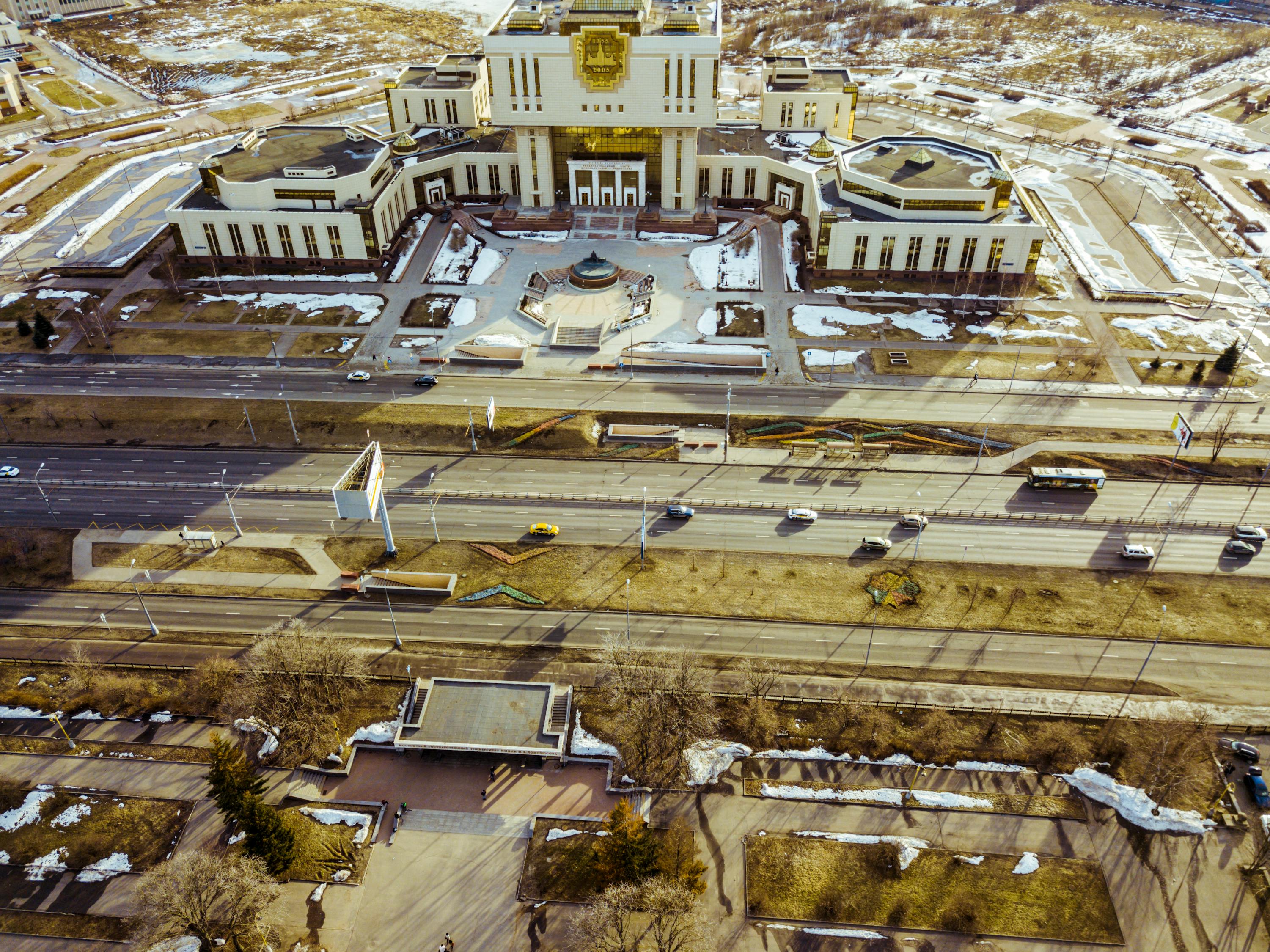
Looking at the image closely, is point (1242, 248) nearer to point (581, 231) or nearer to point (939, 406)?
point (939, 406)

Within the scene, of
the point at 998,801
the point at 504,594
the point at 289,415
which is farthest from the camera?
the point at 289,415

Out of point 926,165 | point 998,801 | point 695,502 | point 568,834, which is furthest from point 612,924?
point 926,165

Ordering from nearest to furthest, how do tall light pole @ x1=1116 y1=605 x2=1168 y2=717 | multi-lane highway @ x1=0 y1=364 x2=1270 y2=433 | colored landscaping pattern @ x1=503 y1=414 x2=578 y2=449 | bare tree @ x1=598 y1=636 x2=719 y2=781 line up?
1. bare tree @ x1=598 y1=636 x2=719 y2=781
2. tall light pole @ x1=1116 y1=605 x2=1168 y2=717
3. colored landscaping pattern @ x1=503 y1=414 x2=578 y2=449
4. multi-lane highway @ x1=0 y1=364 x2=1270 y2=433

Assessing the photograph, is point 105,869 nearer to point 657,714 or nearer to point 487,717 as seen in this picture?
point 487,717

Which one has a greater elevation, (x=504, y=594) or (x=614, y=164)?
(x=614, y=164)

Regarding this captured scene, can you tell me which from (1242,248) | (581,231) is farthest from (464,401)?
(1242,248)

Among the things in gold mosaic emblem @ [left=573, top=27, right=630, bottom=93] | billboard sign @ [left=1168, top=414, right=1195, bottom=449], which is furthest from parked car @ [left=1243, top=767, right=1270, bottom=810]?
gold mosaic emblem @ [left=573, top=27, right=630, bottom=93]

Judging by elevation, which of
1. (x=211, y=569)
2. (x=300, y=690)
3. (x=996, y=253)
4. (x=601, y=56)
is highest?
(x=601, y=56)

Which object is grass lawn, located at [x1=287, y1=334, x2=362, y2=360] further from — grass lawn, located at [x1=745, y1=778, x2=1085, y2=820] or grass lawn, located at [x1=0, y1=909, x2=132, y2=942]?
grass lawn, located at [x1=745, y1=778, x2=1085, y2=820]
